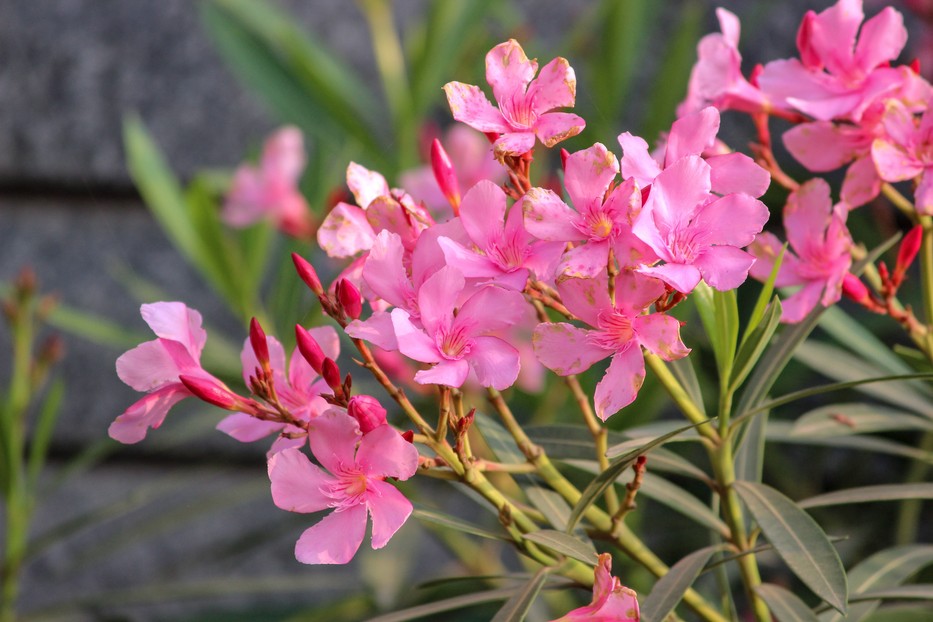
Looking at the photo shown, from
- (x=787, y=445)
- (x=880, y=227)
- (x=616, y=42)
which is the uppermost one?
(x=616, y=42)

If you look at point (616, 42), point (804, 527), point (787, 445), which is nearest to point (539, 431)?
point (804, 527)

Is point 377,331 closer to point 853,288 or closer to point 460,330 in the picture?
point 460,330

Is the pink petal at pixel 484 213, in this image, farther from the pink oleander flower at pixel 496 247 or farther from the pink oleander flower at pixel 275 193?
the pink oleander flower at pixel 275 193

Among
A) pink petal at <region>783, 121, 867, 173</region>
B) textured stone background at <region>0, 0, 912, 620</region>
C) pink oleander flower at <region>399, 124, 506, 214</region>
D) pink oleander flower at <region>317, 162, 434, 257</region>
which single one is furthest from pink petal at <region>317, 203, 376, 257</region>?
textured stone background at <region>0, 0, 912, 620</region>

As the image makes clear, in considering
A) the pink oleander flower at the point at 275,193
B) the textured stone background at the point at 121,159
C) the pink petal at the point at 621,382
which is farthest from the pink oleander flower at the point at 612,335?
the textured stone background at the point at 121,159

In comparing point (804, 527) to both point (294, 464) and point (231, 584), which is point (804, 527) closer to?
point (294, 464)

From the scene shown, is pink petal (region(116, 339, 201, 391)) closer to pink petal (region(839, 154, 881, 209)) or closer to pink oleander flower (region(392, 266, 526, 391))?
pink oleander flower (region(392, 266, 526, 391))
